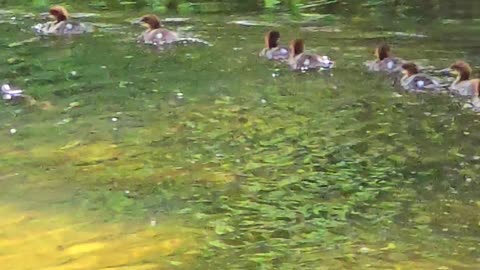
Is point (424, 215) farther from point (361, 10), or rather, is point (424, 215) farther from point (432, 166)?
point (361, 10)

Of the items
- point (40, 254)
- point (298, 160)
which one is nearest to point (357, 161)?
point (298, 160)

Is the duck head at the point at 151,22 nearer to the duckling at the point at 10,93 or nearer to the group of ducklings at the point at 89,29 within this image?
the group of ducklings at the point at 89,29

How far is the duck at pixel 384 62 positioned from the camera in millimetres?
9586

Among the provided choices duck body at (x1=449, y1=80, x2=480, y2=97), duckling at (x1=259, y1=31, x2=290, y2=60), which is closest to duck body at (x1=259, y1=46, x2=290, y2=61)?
duckling at (x1=259, y1=31, x2=290, y2=60)

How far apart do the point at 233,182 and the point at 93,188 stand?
2.90 ft

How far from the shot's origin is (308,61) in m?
9.75

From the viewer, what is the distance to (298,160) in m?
7.13

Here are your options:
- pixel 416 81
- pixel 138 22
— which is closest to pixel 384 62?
pixel 416 81

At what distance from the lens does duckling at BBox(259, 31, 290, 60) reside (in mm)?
10117

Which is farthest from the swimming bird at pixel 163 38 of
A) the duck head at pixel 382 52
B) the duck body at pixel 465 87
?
the duck body at pixel 465 87

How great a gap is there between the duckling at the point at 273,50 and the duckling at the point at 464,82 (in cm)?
167

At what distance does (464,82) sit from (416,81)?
0.41 m

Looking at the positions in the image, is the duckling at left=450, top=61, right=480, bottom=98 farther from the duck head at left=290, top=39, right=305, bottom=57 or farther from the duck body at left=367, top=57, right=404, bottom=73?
the duck head at left=290, top=39, right=305, bottom=57

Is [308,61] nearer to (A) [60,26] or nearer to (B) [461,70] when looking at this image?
(B) [461,70]
